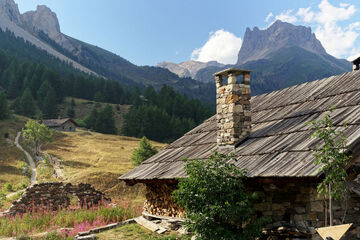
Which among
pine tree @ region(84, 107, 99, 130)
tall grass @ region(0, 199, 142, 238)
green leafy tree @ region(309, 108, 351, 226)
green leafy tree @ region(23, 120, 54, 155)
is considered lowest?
tall grass @ region(0, 199, 142, 238)

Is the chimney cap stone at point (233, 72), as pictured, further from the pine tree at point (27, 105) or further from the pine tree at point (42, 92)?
the pine tree at point (42, 92)

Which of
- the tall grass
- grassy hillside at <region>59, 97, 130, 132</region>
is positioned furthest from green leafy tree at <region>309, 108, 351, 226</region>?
grassy hillside at <region>59, 97, 130, 132</region>

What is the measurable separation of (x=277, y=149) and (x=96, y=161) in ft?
119

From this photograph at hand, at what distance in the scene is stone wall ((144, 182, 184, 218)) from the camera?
1061 cm

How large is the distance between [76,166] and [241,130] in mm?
32355

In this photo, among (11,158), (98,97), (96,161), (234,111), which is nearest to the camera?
(234,111)

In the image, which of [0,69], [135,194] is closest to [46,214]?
[135,194]

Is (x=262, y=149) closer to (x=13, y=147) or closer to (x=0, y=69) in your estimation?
(x=13, y=147)

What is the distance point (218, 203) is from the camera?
24.3 ft

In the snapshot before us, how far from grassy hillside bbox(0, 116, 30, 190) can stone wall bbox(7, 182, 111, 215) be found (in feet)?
36.6

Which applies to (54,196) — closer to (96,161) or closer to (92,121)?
(96,161)

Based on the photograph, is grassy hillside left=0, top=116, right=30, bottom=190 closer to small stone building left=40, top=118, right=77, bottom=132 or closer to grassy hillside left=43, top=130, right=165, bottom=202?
grassy hillside left=43, top=130, right=165, bottom=202

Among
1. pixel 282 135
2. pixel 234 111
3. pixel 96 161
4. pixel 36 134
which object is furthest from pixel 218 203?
pixel 36 134

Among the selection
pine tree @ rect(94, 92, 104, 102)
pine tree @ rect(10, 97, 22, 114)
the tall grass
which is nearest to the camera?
the tall grass
